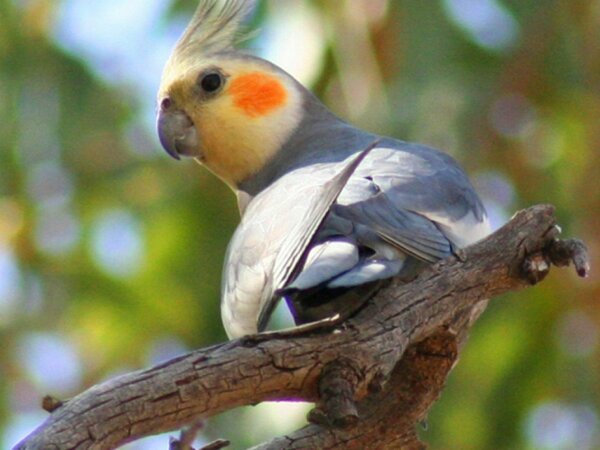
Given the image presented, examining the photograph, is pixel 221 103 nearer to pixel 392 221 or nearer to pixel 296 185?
pixel 296 185

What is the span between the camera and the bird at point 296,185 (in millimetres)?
3391

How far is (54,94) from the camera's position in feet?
23.9

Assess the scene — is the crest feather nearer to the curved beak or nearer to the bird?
the bird

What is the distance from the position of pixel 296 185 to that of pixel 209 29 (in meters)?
1.41

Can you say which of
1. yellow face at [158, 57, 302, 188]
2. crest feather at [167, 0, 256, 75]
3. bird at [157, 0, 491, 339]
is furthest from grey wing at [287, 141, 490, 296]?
crest feather at [167, 0, 256, 75]

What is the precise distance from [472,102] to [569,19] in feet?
3.11

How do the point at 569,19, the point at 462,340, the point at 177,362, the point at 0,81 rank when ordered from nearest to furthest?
the point at 177,362 → the point at 462,340 → the point at 569,19 → the point at 0,81

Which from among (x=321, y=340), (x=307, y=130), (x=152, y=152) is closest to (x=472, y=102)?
(x=307, y=130)

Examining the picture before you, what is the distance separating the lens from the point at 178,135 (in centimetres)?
518

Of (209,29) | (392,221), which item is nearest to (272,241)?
(392,221)

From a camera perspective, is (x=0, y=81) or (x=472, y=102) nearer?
(x=472, y=102)

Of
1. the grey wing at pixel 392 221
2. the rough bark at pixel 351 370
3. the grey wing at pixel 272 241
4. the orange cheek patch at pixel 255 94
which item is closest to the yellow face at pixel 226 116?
the orange cheek patch at pixel 255 94

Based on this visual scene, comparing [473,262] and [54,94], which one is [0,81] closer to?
[54,94]

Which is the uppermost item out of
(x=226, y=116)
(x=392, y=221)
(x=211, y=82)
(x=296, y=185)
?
(x=211, y=82)
